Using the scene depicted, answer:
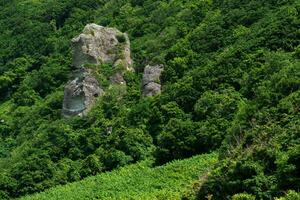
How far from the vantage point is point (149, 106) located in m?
92.6

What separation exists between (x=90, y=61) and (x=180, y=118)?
2616 cm

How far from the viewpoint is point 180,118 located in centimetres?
8588

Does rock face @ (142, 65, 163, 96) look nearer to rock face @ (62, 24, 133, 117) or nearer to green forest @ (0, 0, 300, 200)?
green forest @ (0, 0, 300, 200)

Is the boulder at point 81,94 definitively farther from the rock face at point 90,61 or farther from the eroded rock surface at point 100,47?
the eroded rock surface at point 100,47

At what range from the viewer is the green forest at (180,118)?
52.8 m

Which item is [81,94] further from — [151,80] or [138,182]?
[138,182]

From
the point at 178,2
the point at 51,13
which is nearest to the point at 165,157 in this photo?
the point at 178,2

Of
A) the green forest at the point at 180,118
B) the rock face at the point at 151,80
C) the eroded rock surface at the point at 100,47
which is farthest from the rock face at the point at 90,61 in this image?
the rock face at the point at 151,80

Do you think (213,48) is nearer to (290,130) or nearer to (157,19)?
(157,19)

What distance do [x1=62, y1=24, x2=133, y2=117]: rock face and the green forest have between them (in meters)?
1.37

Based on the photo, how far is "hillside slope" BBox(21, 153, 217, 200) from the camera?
67312mm

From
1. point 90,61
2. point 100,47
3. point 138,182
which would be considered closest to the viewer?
point 138,182

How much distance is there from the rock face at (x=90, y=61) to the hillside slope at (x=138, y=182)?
68.9ft

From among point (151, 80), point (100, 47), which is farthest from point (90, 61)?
point (151, 80)
